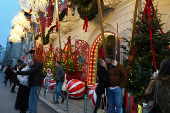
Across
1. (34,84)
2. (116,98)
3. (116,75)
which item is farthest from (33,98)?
(116,75)

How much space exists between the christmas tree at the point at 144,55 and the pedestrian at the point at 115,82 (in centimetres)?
49

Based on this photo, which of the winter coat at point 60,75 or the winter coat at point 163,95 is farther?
the winter coat at point 60,75

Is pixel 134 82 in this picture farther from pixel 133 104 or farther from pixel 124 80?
pixel 133 104

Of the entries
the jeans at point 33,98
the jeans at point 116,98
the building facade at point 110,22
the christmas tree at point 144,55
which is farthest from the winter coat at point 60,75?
the jeans at point 116,98

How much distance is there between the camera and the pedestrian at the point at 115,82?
17.6ft

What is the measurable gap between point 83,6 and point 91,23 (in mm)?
1653

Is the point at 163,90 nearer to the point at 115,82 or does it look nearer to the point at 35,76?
the point at 115,82

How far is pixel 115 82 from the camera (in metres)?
5.40

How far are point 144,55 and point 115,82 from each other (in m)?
1.37

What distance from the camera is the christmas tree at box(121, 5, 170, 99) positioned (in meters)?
5.60

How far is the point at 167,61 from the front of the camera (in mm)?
3047

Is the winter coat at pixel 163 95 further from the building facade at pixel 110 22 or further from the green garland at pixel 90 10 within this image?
the green garland at pixel 90 10

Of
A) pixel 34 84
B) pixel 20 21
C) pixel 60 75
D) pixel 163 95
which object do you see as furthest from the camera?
pixel 20 21

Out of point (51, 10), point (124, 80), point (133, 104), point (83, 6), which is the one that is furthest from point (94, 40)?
point (51, 10)
